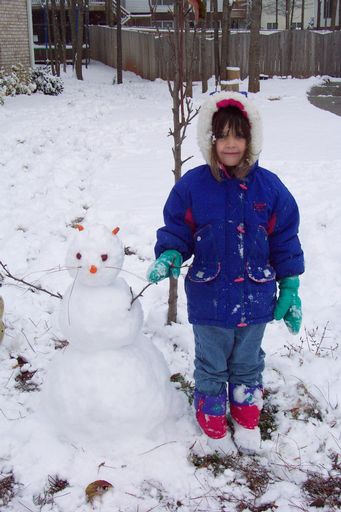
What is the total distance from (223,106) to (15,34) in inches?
626

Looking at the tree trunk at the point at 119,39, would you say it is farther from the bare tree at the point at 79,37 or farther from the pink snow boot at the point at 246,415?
the pink snow boot at the point at 246,415

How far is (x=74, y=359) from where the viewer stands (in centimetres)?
257

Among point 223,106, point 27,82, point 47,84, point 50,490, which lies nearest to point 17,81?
point 27,82

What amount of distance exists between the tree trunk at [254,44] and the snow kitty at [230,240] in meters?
12.5

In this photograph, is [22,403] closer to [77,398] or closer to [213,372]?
[77,398]

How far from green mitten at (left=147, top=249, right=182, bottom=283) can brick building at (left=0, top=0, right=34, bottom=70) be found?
593 inches

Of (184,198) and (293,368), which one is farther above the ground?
(184,198)

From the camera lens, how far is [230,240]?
239 centimetres

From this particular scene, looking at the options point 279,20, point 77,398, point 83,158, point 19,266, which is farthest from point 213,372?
point 279,20

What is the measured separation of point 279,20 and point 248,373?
137 ft

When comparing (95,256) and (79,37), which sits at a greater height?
(79,37)

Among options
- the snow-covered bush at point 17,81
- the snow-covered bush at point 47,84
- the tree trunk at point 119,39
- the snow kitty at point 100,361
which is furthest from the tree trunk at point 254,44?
the snow kitty at point 100,361

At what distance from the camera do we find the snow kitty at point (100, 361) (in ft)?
8.01

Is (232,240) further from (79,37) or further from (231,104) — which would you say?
(79,37)
